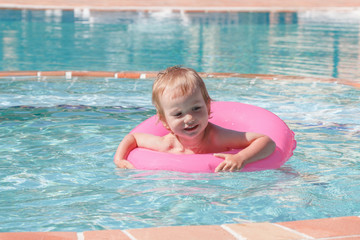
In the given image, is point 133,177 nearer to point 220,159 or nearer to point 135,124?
point 220,159

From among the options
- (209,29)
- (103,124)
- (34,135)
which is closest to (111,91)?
(103,124)

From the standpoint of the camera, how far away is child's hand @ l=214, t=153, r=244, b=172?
322cm

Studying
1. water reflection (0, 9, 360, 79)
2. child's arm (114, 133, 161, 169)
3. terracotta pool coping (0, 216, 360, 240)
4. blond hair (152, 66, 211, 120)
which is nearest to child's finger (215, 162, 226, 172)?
blond hair (152, 66, 211, 120)

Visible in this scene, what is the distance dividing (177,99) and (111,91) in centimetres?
339

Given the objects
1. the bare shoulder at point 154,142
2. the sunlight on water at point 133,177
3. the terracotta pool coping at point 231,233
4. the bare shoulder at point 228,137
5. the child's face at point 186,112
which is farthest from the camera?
the bare shoulder at point 154,142

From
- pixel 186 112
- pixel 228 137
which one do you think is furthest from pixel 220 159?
pixel 186 112

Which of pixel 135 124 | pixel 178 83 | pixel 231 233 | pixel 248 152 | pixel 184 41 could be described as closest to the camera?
pixel 231 233

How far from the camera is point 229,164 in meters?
3.22

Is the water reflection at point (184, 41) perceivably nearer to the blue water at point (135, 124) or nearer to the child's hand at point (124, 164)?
the blue water at point (135, 124)

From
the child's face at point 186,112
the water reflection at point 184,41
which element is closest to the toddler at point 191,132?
the child's face at point 186,112

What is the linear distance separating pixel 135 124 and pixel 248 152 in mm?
1878

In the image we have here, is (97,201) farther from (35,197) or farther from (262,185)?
(262,185)

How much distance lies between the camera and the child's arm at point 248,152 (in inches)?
127

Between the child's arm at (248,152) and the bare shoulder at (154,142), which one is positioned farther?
the bare shoulder at (154,142)
